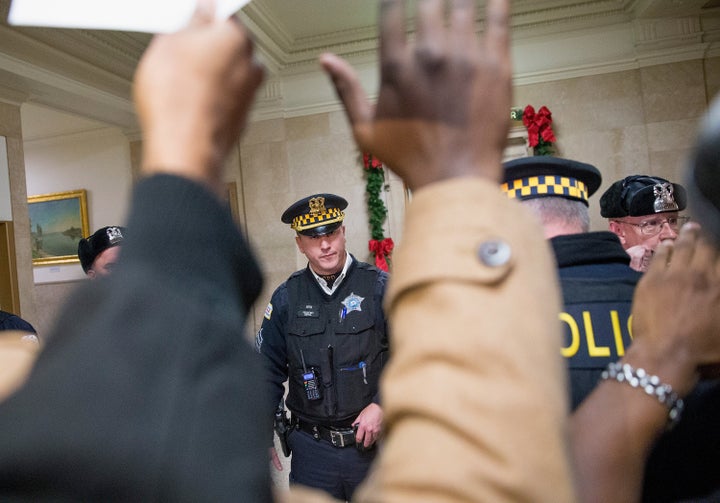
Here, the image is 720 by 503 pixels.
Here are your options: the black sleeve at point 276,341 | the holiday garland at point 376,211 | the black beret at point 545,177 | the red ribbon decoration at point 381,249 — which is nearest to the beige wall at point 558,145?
the holiday garland at point 376,211

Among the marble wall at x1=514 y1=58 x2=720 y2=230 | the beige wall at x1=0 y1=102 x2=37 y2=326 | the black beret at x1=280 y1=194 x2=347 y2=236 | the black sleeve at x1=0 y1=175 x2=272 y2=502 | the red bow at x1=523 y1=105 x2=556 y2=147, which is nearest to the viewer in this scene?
the black sleeve at x1=0 y1=175 x2=272 y2=502

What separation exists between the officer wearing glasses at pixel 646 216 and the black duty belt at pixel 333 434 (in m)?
1.84

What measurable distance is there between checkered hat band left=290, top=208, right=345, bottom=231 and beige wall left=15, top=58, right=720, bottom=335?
1.89 m

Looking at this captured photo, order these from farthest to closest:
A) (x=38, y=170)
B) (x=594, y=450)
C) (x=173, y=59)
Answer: (x=38, y=170), (x=594, y=450), (x=173, y=59)

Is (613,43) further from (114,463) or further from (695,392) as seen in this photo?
(114,463)

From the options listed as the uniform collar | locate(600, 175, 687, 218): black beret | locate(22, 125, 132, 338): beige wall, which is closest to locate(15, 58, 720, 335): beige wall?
locate(22, 125, 132, 338): beige wall

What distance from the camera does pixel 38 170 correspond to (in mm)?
7832

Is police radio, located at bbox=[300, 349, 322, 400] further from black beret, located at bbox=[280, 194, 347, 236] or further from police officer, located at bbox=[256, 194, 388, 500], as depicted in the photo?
black beret, located at bbox=[280, 194, 347, 236]

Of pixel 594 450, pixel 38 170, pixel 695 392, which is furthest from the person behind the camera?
pixel 38 170

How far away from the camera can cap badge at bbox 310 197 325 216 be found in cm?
351

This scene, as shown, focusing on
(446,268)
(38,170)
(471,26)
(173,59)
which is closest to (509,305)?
(446,268)

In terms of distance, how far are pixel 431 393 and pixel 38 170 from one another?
29.7 ft

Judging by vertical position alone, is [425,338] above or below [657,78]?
below

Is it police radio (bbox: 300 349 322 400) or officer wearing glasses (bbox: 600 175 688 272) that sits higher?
officer wearing glasses (bbox: 600 175 688 272)
